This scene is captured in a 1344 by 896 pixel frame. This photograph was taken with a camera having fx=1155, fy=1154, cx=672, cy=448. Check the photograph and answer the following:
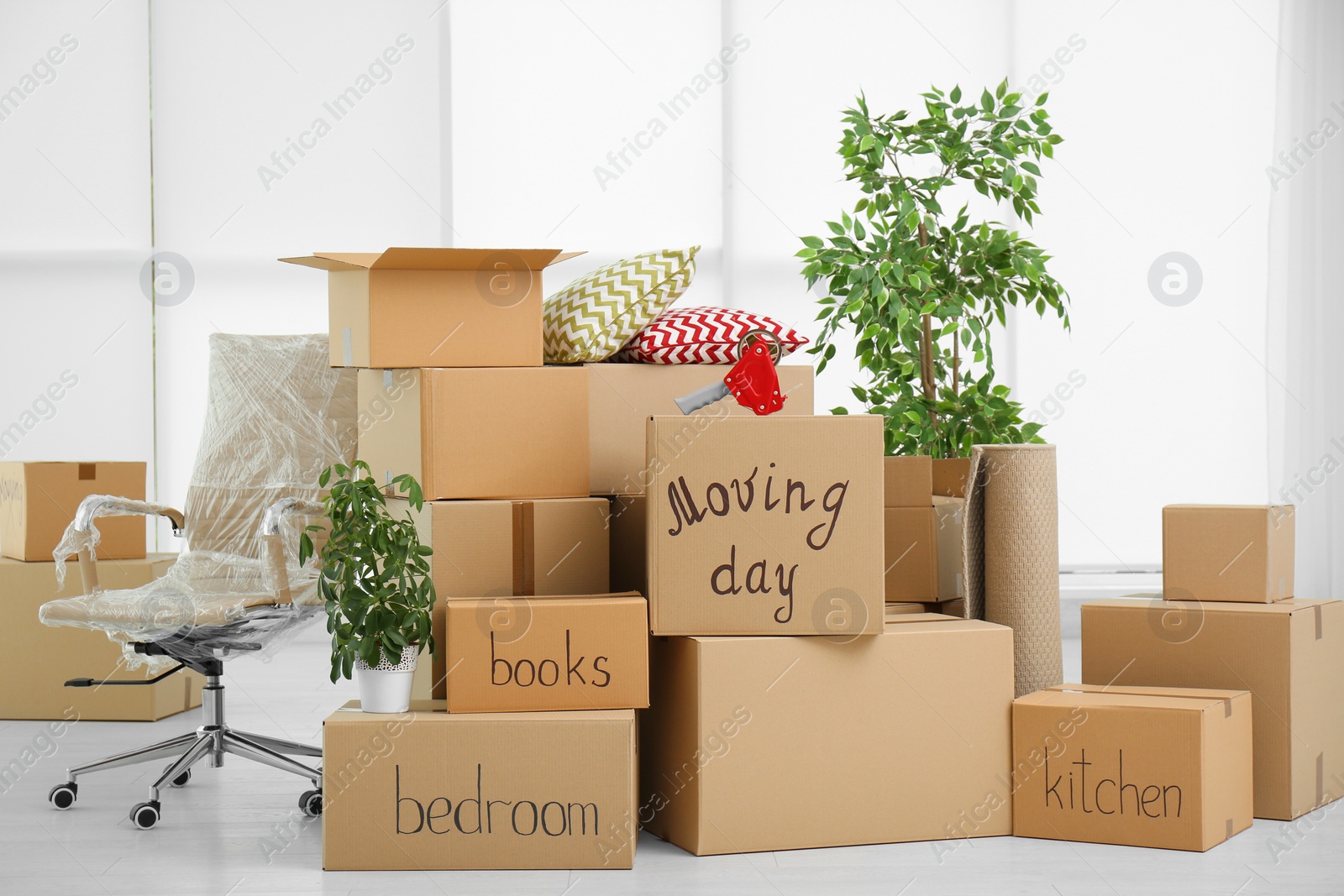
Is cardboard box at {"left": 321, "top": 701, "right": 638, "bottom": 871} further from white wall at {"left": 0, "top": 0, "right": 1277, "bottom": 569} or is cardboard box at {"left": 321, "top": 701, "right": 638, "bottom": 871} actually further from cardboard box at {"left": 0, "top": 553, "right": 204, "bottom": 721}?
white wall at {"left": 0, "top": 0, "right": 1277, "bottom": 569}

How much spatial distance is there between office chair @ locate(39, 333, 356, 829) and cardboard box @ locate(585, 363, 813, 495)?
57 centimetres

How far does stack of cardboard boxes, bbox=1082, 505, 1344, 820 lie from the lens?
2.04 m

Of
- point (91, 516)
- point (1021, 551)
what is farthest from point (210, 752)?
point (1021, 551)

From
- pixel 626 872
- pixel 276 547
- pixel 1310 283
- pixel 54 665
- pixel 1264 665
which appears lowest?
pixel 626 872

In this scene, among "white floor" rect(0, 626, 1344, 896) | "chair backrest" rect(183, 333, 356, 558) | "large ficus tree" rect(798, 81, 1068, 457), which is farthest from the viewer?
"large ficus tree" rect(798, 81, 1068, 457)

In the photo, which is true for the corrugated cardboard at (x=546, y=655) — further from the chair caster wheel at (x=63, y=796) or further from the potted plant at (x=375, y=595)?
the chair caster wheel at (x=63, y=796)

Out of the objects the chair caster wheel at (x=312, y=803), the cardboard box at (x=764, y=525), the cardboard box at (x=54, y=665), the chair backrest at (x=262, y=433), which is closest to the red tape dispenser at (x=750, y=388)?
the cardboard box at (x=764, y=525)

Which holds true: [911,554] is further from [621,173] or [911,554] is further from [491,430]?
[621,173]

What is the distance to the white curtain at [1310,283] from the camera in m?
3.95

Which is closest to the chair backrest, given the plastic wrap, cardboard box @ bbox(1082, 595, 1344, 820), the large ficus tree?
the plastic wrap

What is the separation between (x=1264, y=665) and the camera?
80.3 inches

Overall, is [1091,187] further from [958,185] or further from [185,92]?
[185,92]

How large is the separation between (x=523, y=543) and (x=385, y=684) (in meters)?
0.32

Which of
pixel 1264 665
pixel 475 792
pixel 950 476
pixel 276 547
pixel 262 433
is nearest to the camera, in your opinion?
pixel 475 792
